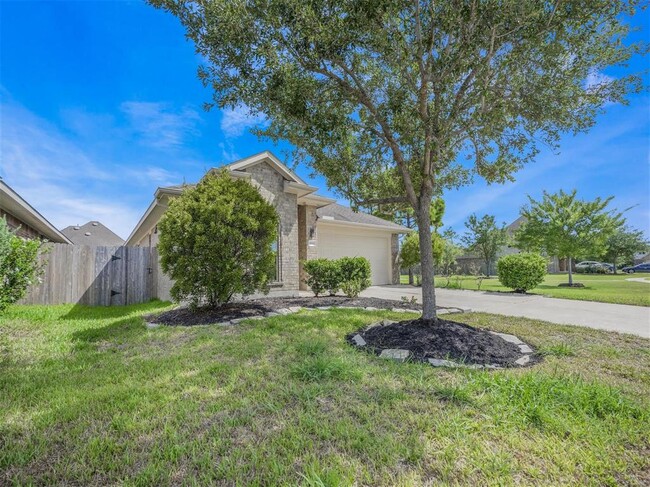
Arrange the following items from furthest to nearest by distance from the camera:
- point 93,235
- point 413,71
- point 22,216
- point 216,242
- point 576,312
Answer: point 93,235 < point 22,216 < point 576,312 < point 216,242 < point 413,71

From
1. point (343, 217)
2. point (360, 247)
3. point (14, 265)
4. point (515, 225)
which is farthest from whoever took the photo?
point (515, 225)

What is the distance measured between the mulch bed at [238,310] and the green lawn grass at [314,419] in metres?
2.03

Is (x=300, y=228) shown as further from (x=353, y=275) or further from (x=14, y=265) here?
(x=14, y=265)

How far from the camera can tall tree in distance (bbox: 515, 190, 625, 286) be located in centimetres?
1509

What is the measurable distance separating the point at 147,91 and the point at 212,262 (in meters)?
5.39

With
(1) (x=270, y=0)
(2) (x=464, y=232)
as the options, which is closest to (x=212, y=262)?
(1) (x=270, y=0)

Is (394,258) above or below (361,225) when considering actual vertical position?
below

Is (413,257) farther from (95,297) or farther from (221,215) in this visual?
(95,297)

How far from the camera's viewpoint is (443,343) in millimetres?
4371

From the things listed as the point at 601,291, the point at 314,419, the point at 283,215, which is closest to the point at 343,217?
the point at 283,215

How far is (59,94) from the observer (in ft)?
27.1

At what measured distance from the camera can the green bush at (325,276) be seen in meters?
10.0

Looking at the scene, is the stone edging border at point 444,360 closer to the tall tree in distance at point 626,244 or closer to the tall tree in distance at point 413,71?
the tall tree in distance at point 413,71

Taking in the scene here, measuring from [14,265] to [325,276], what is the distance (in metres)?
7.40
